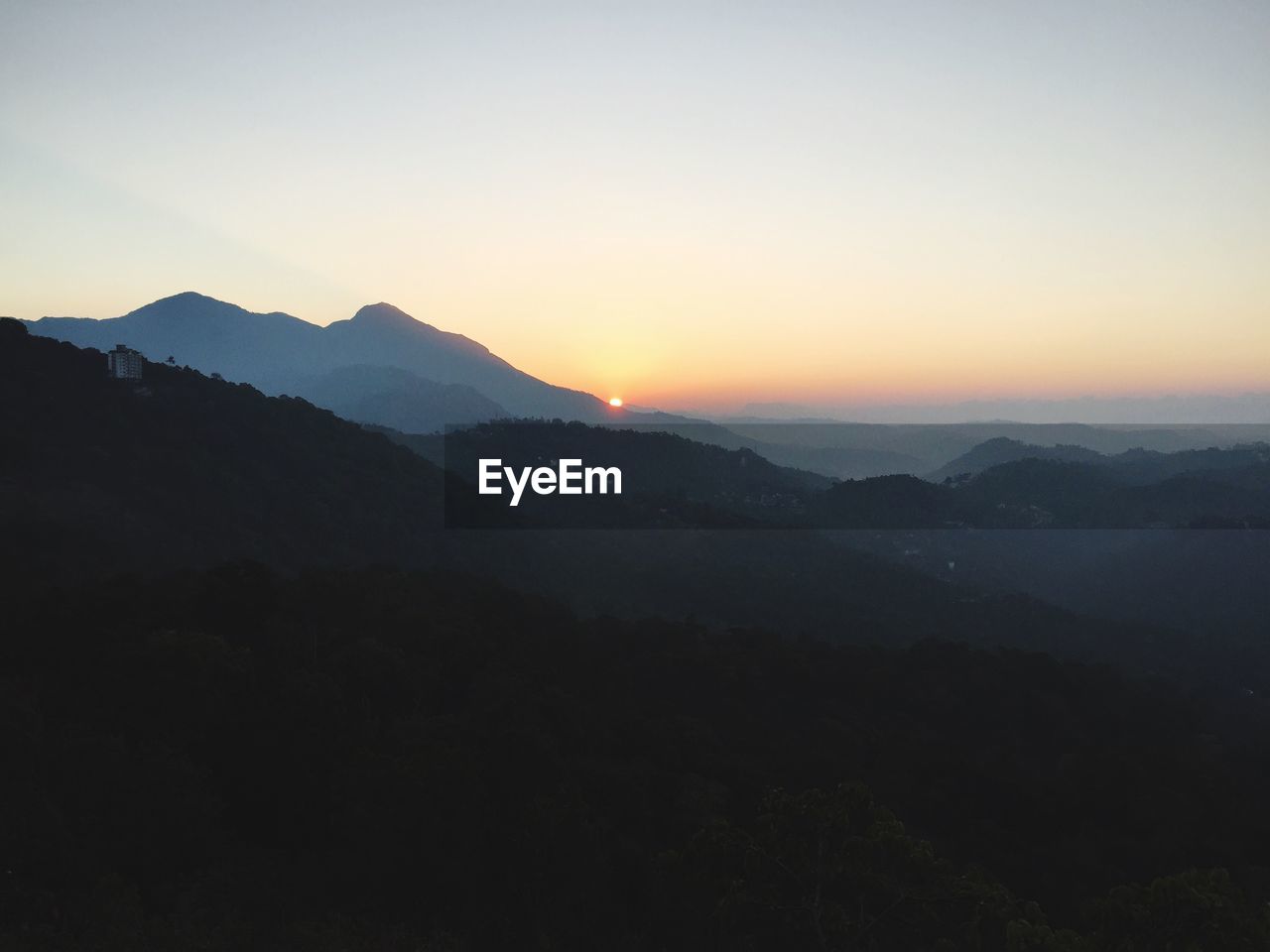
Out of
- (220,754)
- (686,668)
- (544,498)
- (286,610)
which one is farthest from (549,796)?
(544,498)

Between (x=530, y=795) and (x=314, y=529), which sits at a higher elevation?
(x=314, y=529)

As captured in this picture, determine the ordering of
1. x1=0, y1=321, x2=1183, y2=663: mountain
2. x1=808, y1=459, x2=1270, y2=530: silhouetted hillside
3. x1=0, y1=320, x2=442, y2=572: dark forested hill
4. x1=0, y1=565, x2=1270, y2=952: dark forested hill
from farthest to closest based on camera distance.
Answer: x1=808, y1=459, x2=1270, y2=530: silhouetted hillside < x1=0, y1=321, x2=1183, y2=663: mountain < x1=0, y1=320, x2=442, y2=572: dark forested hill < x1=0, y1=565, x2=1270, y2=952: dark forested hill

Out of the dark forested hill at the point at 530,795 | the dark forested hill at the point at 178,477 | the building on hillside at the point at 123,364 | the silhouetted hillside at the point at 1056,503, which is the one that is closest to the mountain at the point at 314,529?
the dark forested hill at the point at 178,477

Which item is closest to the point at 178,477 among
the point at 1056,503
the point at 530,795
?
the point at 530,795

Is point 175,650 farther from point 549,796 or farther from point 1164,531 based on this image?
point 1164,531

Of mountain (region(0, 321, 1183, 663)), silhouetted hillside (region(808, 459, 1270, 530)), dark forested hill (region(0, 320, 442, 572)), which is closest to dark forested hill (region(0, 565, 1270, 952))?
dark forested hill (region(0, 320, 442, 572))

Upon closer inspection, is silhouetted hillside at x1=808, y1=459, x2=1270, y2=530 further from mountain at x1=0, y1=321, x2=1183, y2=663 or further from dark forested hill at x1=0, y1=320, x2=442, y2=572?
dark forested hill at x1=0, y1=320, x2=442, y2=572

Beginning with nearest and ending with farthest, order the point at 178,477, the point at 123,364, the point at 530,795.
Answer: the point at 530,795 < the point at 178,477 < the point at 123,364

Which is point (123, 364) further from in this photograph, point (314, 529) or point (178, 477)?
point (314, 529)

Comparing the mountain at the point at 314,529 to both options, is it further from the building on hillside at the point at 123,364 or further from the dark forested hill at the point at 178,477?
the building on hillside at the point at 123,364
